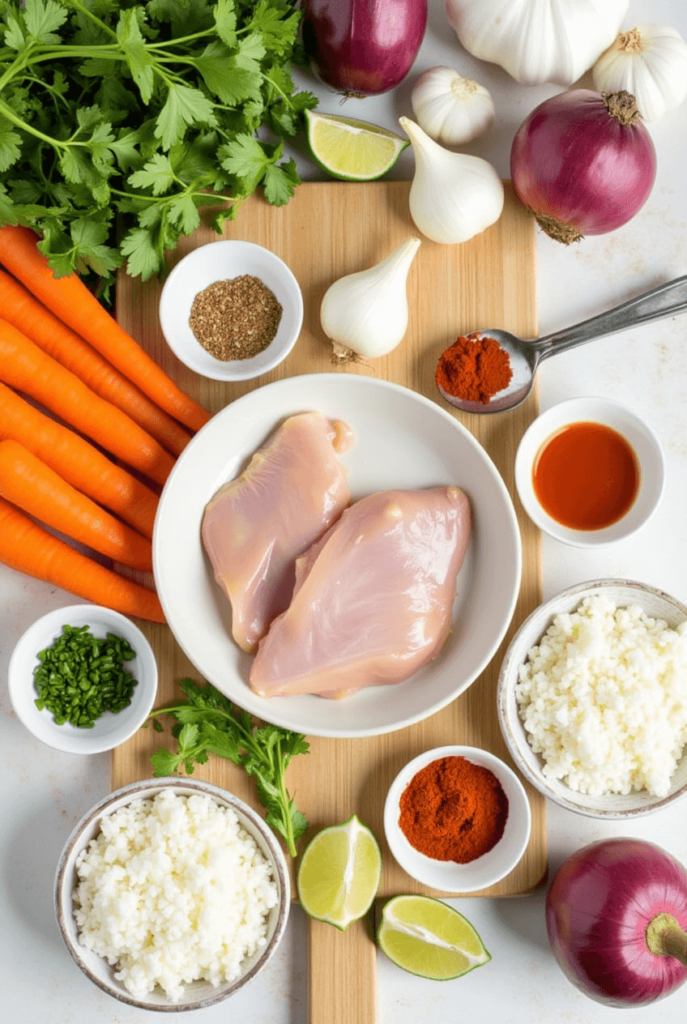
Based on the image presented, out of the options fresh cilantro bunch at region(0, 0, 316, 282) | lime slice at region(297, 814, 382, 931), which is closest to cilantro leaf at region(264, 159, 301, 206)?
fresh cilantro bunch at region(0, 0, 316, 282)

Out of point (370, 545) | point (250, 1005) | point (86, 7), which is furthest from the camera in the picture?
point (250, 1005)

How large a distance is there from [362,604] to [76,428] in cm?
77

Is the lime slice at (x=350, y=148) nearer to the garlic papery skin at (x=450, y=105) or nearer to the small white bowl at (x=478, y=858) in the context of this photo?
the garlic papery skin at (x=450, y=105)

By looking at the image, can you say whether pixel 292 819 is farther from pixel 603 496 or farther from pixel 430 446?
pixel 603 496

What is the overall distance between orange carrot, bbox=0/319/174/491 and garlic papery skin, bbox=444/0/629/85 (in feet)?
3.82

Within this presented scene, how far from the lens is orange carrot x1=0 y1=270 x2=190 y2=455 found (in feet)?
6.45

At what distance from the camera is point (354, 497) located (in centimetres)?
198

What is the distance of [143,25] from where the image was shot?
1.72 m

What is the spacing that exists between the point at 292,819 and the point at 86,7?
66.8 inches

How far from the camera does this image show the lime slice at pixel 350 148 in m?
1.96

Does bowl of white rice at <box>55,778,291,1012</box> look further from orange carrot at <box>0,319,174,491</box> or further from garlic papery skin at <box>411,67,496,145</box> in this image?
garlic papery skin at <box>411,67,496,145</box>

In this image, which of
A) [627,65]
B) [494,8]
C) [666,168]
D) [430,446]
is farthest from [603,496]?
[494,8]

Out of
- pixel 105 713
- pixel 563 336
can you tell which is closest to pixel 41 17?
pixel 563 336

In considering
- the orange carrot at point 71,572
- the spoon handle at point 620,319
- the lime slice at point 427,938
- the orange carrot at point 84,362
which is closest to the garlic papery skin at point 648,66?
the spoon handle at point 620,319
